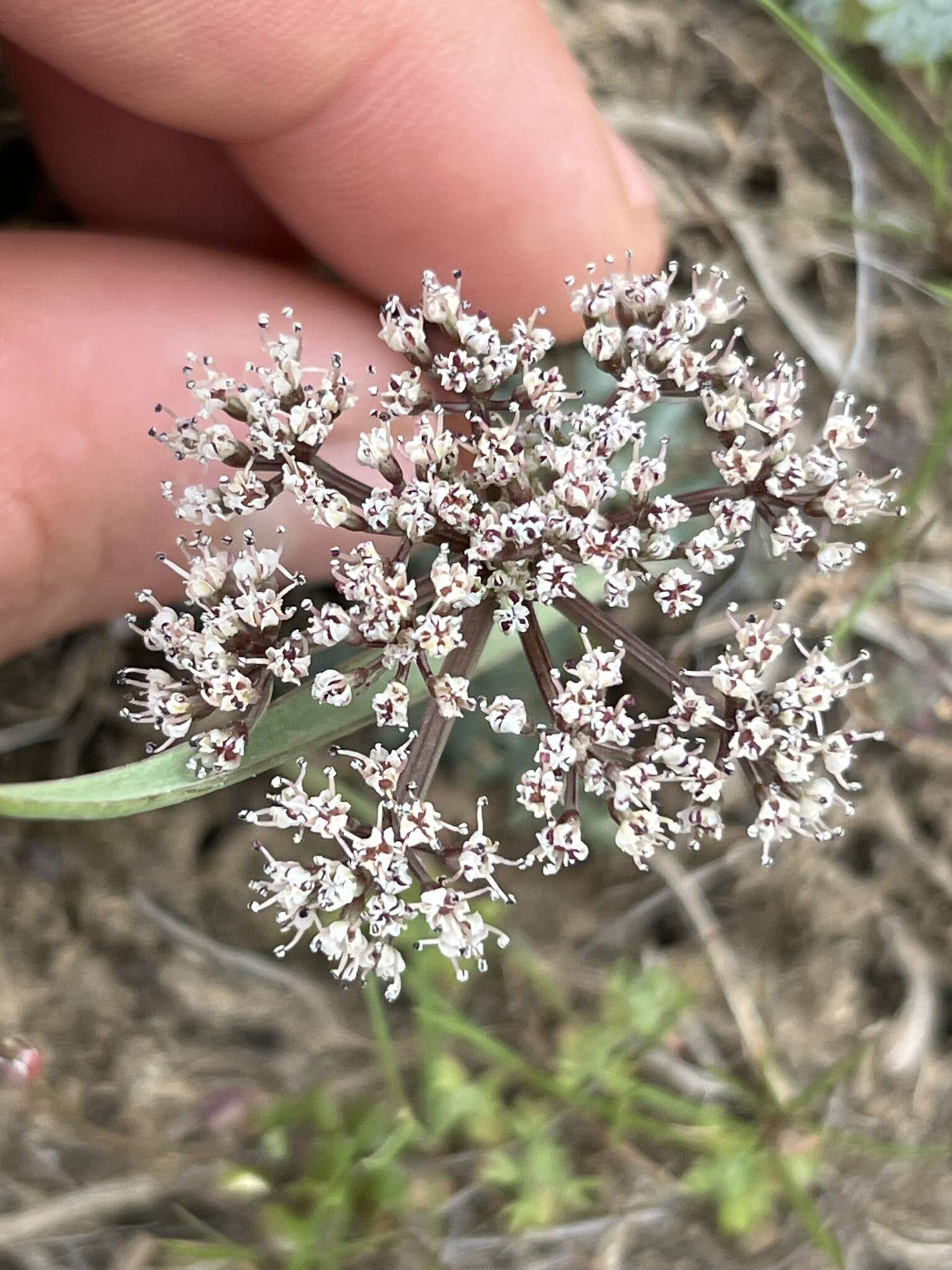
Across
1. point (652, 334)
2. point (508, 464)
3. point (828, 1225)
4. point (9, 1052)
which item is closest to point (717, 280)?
point (652, 334)

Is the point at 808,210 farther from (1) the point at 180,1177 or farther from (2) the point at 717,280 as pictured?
(1) the point at 180,1177

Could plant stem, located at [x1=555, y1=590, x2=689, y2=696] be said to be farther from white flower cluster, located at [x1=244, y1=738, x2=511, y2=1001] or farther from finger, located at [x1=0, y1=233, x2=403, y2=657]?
finger, located at [x1=0, y1=233, x2=403, y2=657]

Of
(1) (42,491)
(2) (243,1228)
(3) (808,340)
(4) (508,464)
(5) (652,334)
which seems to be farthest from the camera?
(3) (808,340)

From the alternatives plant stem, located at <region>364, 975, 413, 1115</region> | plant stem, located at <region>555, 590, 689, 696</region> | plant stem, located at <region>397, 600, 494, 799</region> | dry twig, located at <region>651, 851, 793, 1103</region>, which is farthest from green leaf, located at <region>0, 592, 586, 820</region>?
dry twig, located at <region>651, 851, 793, 1103</region>

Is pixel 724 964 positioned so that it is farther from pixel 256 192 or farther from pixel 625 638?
pixel 256 192

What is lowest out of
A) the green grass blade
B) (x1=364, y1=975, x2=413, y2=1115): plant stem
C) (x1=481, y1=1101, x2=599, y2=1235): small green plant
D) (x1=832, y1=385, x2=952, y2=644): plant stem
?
(x1=481, y1=1101, x2=599, y2=1235): small green plant

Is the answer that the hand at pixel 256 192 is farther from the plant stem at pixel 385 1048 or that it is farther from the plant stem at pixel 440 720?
the plant stem at pixel 385 1048
